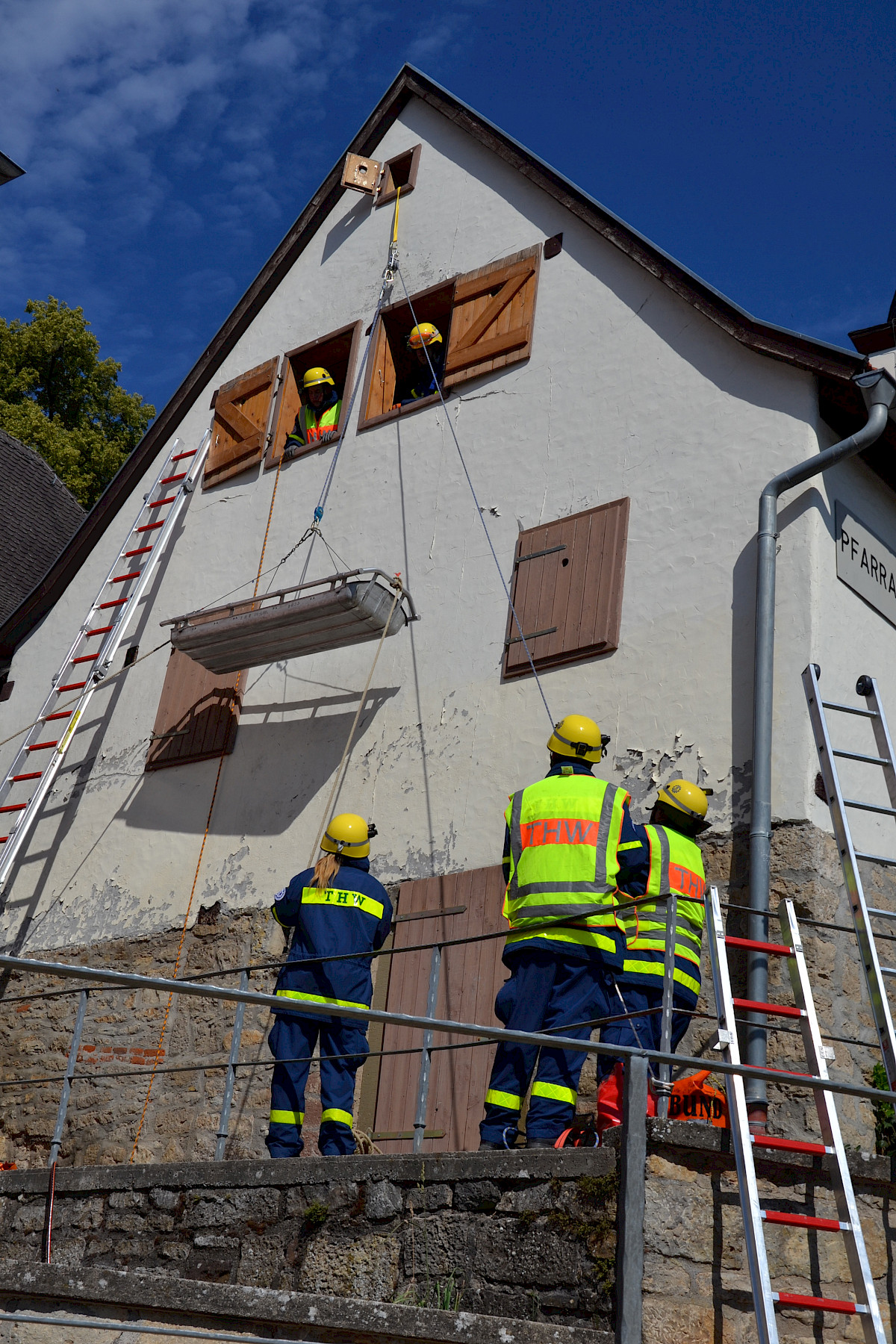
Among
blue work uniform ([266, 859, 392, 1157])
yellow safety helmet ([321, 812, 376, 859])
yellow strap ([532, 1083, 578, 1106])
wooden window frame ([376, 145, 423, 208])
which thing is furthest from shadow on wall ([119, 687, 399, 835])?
wooden window frame ([376, 145, 423, 208])

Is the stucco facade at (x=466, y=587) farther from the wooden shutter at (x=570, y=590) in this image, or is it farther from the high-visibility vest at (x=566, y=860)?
the high-visibility vest at (x=566, y=860)

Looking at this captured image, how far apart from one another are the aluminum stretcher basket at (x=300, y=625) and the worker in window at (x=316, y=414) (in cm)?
176

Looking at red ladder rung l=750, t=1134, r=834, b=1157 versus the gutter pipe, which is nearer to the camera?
red ladder rung l=750, t=1134, r=834, b=1157

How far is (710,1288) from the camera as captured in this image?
4.63 m

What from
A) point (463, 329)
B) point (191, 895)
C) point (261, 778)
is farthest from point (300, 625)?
point (463, 329)

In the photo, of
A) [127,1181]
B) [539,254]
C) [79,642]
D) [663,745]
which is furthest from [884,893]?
[79,642]

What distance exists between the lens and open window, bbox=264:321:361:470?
11.3m

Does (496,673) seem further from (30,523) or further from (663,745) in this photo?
(30,523)

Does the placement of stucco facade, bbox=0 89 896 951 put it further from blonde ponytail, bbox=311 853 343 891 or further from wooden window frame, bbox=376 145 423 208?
blonde ponytail, bbox=311 853 343 891

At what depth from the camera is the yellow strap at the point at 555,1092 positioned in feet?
17.6

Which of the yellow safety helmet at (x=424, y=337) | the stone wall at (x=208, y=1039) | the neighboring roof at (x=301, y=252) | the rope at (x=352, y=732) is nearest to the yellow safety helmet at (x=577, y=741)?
the stone wall at (x=208, y=1039)

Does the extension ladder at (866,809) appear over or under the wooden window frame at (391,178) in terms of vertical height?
→ under

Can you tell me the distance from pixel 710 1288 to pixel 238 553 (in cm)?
775

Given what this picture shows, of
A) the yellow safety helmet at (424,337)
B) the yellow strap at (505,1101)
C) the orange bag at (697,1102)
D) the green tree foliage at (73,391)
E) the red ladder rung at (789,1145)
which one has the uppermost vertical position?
the green tree foliage at (73,391)
